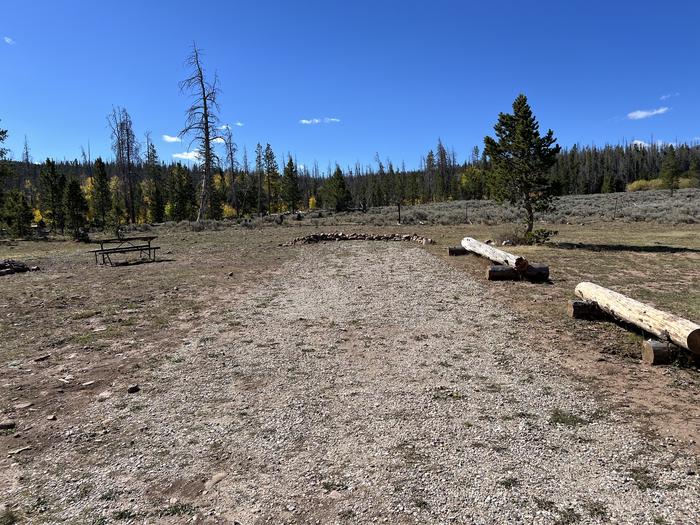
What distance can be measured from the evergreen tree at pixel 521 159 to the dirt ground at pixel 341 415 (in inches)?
425

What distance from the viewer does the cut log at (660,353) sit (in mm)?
5664

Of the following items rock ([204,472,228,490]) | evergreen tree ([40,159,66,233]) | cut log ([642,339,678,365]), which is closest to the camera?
rock ([204,472,228,490])

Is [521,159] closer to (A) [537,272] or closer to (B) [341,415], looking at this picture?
(A) [537,272]

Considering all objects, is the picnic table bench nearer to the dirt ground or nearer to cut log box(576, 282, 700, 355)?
the dirt ground

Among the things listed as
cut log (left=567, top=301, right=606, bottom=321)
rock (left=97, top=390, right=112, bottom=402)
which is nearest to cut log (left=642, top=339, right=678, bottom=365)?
cut log (left=567, top=301, right=606, bottom=321)

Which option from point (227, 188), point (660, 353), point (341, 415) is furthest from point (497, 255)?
point (227, 188)

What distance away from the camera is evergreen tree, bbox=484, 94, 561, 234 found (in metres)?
18.7

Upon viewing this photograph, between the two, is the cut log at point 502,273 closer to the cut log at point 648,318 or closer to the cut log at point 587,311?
the cut log at point 648,318

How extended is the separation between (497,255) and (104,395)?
11.2 meters

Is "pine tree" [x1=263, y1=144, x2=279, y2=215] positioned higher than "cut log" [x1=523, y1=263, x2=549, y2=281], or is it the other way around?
"pine tree" [x1=263, y1=144, x2=279, y2=215]

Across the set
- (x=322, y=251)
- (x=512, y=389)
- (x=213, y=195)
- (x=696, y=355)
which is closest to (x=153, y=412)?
(x=512, y=389)

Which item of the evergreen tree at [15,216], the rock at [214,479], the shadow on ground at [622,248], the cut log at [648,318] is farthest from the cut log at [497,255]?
the evergreen tree at [15,216]

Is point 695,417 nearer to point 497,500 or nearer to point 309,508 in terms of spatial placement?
point 497,500

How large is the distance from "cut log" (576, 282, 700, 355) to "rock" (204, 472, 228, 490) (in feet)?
18.5
